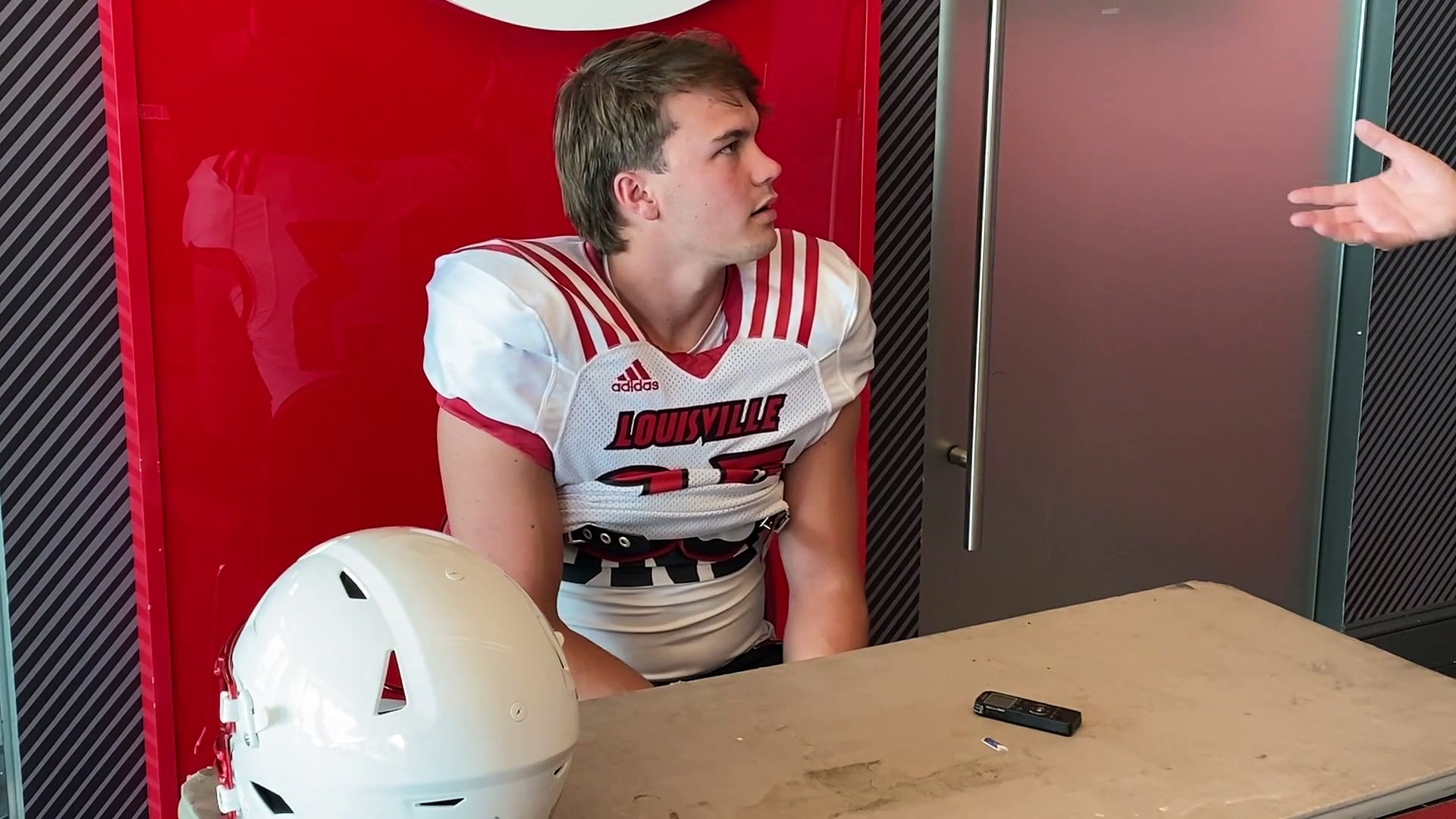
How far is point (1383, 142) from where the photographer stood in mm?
1803

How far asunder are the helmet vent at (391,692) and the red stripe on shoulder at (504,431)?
59 cm

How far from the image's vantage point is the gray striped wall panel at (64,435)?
66.4 inches

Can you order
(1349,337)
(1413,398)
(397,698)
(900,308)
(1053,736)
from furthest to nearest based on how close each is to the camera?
(1413,398) < (1349,337) < (900,308) < (1053,736) < (397,698)

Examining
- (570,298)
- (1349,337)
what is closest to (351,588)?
(570,298)

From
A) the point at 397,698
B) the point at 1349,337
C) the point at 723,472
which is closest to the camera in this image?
the point at 397,698

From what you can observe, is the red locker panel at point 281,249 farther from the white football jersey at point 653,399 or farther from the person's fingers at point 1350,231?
the person's fingers at point 1350,231

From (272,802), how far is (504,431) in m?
0.65

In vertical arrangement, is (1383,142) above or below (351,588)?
above

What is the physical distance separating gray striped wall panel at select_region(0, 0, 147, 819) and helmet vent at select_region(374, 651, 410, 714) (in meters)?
0.93

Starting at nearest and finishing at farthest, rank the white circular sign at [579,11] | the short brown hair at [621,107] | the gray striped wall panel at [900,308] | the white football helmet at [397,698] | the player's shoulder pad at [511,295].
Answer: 1. the white football helmet at [397,698]
2. the player's shoulder pad at [511,295]
3. the short brown hair at [621,107]
4. the white circular sign at [579,11]
5. the gray striped wall panel at [900,308]

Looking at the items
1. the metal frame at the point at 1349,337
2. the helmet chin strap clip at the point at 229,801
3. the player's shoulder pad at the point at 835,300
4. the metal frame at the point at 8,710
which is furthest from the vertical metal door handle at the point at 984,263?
the metal frame at the point at 1349,337

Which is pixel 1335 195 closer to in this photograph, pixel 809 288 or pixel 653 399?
pixel 809 288

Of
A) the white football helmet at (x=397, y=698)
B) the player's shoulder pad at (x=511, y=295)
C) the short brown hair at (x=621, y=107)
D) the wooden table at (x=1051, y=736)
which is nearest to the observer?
the white football helmet at (x=397, y=698)

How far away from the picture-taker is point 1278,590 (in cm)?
303
